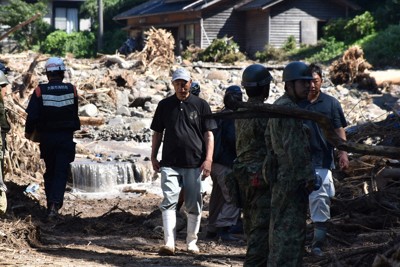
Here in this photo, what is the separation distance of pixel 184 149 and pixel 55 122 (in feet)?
8.04

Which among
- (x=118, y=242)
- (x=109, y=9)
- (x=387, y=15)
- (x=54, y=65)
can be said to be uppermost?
(x=109, y=9)

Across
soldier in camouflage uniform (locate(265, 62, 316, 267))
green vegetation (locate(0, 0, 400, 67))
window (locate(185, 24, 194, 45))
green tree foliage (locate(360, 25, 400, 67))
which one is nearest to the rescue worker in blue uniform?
soldier in camouflage uniform (locate(265, 62, 316, 267))

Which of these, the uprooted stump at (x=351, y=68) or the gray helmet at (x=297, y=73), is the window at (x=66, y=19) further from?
the gray helmet at (x=297, y=73)

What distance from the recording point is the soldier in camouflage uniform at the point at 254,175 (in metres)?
7.32

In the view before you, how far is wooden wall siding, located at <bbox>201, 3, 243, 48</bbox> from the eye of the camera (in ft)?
163

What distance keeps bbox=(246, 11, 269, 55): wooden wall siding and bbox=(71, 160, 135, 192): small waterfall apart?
96.5 ft

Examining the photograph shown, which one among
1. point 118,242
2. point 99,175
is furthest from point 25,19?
point 118,242

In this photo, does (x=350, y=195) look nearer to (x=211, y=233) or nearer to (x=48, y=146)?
(x=211, y=233)

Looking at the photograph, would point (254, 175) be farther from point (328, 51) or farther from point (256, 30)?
point (256, 30)

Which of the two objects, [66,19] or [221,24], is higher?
[66,19]

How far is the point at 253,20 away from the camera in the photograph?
50.2 m

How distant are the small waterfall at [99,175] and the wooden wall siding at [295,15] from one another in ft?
97.2

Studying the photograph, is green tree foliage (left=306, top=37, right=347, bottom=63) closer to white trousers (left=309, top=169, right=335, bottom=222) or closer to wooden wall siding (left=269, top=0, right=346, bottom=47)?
wooden wall siding (left=269, top=0, right=346, bottom=47)

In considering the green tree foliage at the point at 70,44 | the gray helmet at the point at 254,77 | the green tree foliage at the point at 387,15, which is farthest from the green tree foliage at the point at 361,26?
the gray helmet at the point at 254,77
